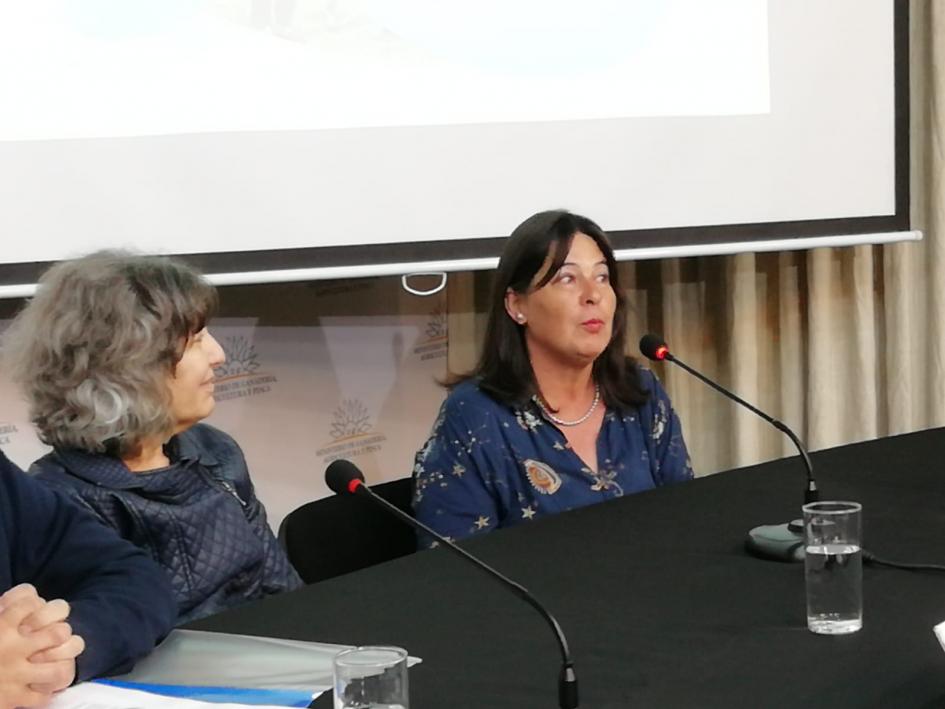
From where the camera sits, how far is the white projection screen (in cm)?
237

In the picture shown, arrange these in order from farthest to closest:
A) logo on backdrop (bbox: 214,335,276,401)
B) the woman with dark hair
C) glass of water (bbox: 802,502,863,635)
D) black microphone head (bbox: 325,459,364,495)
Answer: logo on backdrop (bbox: 214,335,276,401) → the woman with dark hair → black microphone head (bbox: 325,459,364,495) → glass of water (bbox: 802,502,863,635)

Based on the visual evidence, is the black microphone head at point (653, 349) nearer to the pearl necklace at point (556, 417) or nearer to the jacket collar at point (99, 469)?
the pearl necklace at point (556, 417)

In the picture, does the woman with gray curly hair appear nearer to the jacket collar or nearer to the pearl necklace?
the jacket collar

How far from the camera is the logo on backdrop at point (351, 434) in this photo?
304 centimetres

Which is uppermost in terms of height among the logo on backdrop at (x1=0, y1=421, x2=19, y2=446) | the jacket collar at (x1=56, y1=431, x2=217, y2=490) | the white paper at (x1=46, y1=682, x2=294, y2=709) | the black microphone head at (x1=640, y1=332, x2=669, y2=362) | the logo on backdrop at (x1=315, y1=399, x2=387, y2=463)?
the black microphone head at (x1=640, y1=332, x2=669, y2=362)

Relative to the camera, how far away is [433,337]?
10.4ft

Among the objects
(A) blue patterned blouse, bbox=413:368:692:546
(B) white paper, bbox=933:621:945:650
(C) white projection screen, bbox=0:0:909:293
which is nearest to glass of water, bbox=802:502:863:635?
(B) white paper, bbox=933:621:945:650

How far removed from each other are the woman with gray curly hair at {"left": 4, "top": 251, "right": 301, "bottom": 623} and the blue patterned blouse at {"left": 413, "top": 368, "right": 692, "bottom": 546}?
0.96 feet

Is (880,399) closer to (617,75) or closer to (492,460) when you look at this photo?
(617,75)

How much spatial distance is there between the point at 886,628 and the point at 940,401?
83.8 inches

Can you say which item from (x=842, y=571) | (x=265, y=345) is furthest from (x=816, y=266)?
(x=842, y=571)

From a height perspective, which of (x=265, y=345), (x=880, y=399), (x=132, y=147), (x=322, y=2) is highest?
(x=322, y=2)

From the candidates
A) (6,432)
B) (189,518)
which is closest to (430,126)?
(6,432)

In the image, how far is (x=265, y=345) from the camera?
294cm
